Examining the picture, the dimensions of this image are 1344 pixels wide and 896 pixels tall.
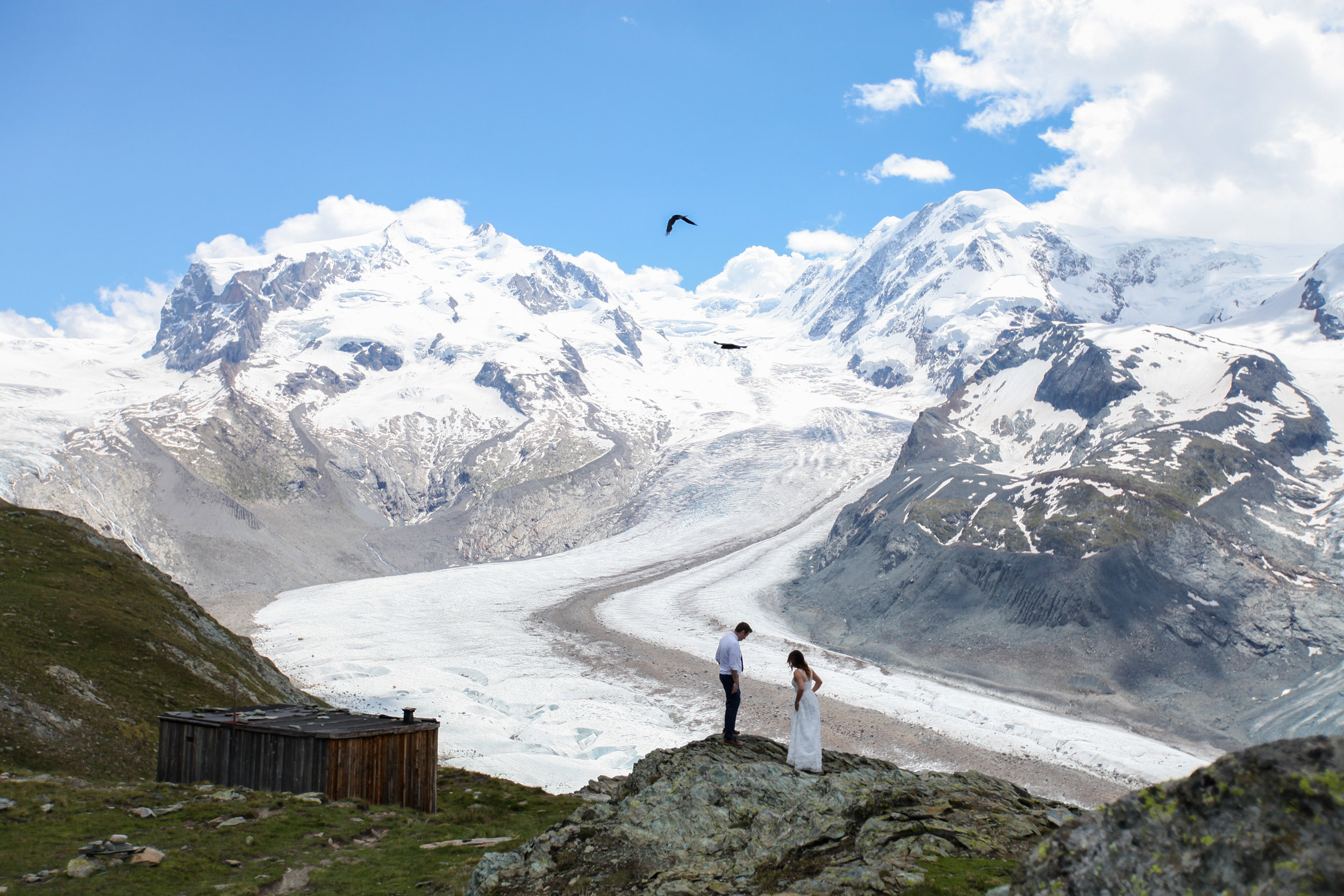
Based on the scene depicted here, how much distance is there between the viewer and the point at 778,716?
77.0m

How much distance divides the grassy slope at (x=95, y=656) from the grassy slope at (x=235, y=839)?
5.60 meters

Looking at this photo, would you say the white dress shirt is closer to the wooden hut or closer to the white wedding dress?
the white wedding dress

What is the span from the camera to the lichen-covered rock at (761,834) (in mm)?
11625

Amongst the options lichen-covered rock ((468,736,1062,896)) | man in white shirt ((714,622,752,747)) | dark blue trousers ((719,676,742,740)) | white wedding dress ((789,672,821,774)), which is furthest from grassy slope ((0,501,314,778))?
white wedding dress ((789,672,821,774))

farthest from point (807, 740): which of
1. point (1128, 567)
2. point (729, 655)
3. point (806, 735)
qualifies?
point (1128, 567)

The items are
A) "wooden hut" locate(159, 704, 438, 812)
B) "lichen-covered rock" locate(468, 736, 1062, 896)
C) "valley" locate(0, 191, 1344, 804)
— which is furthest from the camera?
"valley" locate(0, 191, 1344, 804)

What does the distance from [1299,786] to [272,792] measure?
23957 mm

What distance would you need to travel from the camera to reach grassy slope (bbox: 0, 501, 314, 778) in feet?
88.9

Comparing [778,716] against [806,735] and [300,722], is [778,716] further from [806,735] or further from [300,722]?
[806,735]

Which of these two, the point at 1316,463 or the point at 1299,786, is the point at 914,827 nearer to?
the point at 1299,786

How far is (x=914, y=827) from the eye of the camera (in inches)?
491

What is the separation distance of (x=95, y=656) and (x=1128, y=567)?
350 ft

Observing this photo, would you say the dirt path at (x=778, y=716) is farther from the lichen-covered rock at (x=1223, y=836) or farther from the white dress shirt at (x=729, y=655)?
the lichen-covered rock at (x=1223, y=836)

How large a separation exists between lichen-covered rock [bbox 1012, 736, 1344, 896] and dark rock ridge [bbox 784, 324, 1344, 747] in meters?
85.8
